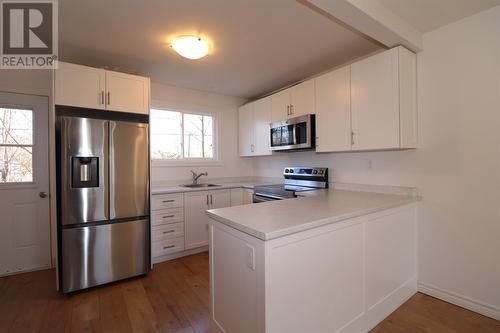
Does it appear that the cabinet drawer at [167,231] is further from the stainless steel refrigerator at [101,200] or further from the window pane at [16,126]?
the window pane at [16,126]

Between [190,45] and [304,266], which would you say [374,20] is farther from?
[304,266]

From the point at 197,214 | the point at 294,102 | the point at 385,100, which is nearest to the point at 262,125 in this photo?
the point at 294,102

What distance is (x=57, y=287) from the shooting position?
2385 millimetres

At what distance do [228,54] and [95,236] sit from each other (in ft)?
7.75

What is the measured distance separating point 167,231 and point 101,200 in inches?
37.7

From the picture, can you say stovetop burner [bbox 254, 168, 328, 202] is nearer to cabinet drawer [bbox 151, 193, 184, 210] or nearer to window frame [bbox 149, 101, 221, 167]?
cabinet drawer [bbox 151, 193, 184, 210]

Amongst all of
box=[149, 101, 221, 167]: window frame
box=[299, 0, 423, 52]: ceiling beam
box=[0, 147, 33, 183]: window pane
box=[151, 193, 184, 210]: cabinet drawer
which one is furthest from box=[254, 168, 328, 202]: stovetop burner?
box=[0, 147, 33, 183]: window pane

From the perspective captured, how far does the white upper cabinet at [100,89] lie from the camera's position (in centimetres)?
235

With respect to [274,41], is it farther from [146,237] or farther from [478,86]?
[146,237]

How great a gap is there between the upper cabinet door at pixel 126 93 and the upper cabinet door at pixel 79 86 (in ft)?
0.21

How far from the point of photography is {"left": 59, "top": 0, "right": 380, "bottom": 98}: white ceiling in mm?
1885

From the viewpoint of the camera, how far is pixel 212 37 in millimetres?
2314

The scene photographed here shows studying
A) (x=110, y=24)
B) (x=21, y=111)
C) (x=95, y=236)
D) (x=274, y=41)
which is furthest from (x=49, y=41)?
(x=274, y=41)

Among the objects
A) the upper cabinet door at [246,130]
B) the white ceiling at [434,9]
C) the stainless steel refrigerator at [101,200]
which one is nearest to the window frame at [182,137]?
the upper cabinet door at [246,130]
